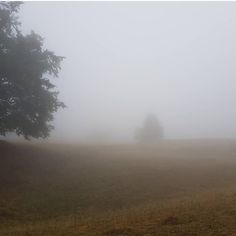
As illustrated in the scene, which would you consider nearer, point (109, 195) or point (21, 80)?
point (109, 195)

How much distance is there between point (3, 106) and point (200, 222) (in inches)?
804

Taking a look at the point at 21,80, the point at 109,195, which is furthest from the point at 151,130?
the point at 109,195

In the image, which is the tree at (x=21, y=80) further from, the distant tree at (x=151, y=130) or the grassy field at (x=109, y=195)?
the distant tree at (x=151, y=130)

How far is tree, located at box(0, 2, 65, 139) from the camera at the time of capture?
33469 millimetres

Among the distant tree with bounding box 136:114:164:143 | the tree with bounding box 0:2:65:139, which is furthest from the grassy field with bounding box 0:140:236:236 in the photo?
the distant tree with bounding box 136:114:164:143

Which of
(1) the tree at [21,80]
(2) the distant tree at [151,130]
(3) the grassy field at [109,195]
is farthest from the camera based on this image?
(2) the distant tree at [151,130]

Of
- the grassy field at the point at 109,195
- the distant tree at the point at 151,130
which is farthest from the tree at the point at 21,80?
the distant tree at the point at 151,130

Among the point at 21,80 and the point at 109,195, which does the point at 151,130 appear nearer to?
the point at 21,80

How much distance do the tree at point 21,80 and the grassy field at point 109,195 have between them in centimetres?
299

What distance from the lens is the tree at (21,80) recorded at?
33.5m

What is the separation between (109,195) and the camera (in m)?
27.0

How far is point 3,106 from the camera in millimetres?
33125

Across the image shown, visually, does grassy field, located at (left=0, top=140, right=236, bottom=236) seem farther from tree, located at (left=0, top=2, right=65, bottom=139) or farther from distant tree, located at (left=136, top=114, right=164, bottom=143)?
distant tree, located at (left=136, top=114, right=164, bottom=143)

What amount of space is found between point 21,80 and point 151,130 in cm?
5188
